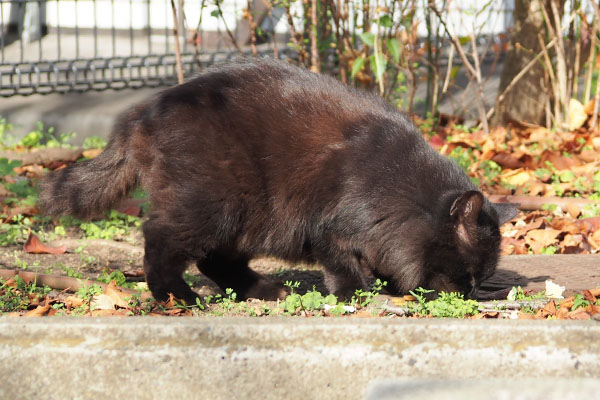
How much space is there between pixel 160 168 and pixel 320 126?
2.54 feet

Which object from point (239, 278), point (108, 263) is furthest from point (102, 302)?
point (108, 263)

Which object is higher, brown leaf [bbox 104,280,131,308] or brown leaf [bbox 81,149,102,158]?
brown leaf [bbox 81,149,102,158]

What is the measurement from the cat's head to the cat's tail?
4.67 feet

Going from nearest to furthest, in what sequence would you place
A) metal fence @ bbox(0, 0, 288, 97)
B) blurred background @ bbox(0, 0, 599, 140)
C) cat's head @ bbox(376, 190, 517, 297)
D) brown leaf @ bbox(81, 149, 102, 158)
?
1. cat's head @ bbox(376, 190, 517, 297)
2. blurred background @ bbox(0, 0, 599, 140)
3. brown leaf @ bbox(81, 149, 102, 158)
4. metal fence @ bbox(0, 0, 288, 97)

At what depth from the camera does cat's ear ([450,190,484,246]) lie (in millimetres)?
3719

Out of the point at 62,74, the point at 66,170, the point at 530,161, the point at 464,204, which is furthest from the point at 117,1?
the point at 464,204

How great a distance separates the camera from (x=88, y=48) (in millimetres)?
11477

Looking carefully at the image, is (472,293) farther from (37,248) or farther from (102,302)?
(37,248)

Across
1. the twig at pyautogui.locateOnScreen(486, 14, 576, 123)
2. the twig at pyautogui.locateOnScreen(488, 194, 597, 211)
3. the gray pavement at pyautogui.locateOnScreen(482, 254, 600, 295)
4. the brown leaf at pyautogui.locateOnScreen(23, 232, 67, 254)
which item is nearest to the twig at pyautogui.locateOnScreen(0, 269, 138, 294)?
the brown leaf at pyautogui.locateOnScreen(23, 232, 67, 254)

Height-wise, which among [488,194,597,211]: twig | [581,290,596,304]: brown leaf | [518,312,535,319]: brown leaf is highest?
[488,194,597,211]: twig

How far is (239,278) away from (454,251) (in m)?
1.17

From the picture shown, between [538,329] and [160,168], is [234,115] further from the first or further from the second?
[538,329]

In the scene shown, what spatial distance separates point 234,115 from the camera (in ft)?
13.0

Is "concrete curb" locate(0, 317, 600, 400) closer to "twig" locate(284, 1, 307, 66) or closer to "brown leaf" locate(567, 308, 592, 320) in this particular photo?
"brown leaf" locate(567, 308, 592, 320)
